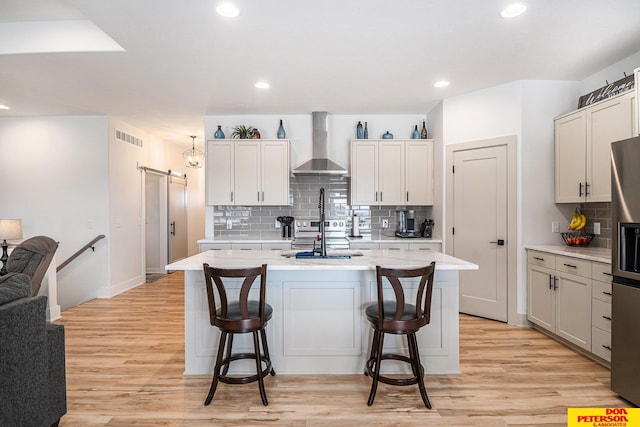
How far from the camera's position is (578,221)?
3.54 meters

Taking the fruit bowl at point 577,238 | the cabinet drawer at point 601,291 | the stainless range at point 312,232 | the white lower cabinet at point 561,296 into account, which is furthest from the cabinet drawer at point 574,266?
the stainless range at point 312,232

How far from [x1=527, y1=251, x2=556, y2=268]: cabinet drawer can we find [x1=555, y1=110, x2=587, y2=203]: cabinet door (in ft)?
2.09

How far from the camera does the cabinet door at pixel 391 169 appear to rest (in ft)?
15.9

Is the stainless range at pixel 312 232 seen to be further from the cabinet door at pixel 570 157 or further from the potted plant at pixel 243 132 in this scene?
the cabinet door at pixel 570 157

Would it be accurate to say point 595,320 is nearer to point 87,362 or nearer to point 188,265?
point 188,265

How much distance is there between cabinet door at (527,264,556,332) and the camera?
11.0 feet

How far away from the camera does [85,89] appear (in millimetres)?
4012

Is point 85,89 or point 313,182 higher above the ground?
point 85,89

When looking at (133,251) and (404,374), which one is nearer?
(404,374)

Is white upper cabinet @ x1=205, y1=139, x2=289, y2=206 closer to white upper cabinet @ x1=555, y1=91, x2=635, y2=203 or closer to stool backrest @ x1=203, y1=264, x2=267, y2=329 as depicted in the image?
stool backrest @ x1=203, y1=264, x2=267, y2=329

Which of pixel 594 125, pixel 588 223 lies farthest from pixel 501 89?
pixel 588 223

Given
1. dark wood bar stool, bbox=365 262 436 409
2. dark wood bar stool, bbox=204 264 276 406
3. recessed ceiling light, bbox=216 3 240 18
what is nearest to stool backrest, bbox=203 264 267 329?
dark wood bar stool, bbox=204 264 276 406

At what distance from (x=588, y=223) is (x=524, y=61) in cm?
186

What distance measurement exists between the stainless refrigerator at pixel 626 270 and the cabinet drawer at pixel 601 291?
468 mm
